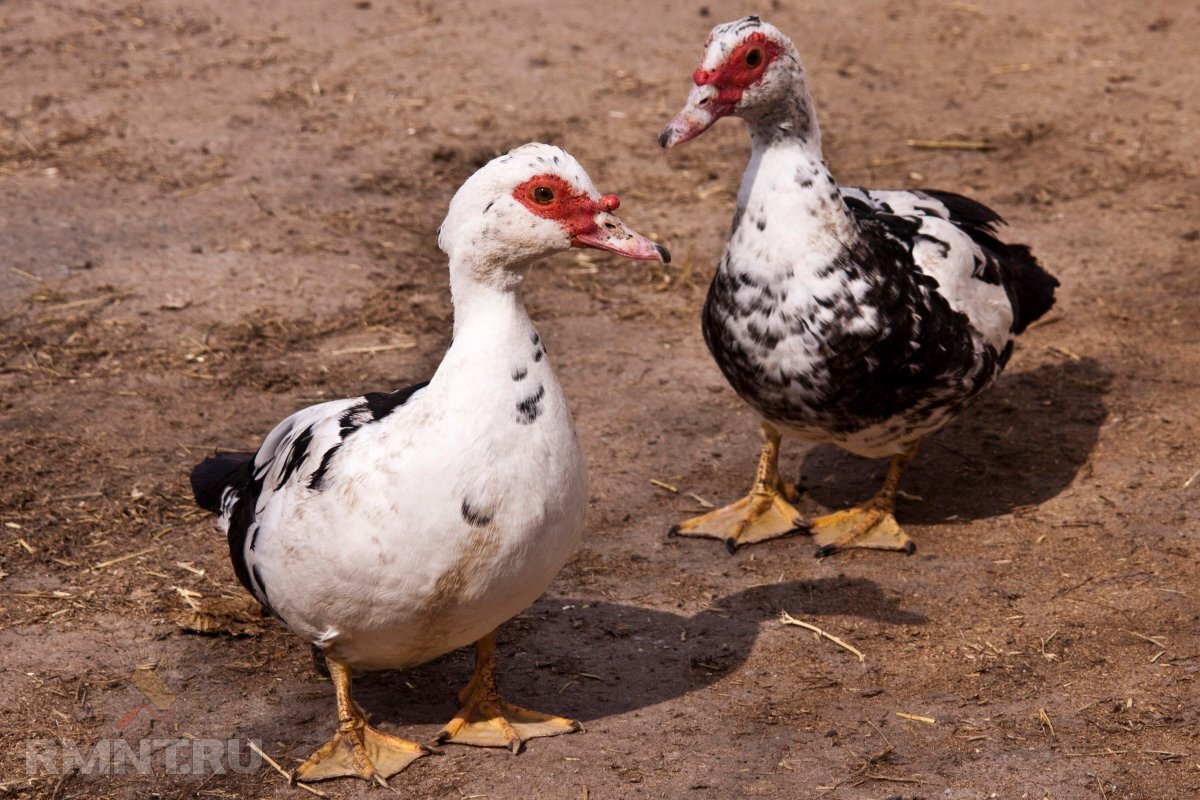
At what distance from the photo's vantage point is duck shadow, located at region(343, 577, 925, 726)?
4.23 m

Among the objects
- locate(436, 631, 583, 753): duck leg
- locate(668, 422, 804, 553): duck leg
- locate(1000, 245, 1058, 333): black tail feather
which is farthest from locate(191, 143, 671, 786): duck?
locate(1000, 245, 1058, 333): black tail feather

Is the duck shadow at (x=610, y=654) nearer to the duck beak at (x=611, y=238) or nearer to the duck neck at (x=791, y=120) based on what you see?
the duck beak at (x=611, y=238)

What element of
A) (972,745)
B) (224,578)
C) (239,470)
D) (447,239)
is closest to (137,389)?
(224,578)

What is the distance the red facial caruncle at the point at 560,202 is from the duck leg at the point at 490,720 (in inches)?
48.6

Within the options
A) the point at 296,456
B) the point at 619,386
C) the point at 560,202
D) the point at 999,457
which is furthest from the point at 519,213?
the point at 999,457

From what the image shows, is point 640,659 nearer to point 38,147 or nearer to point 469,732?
point 469,732

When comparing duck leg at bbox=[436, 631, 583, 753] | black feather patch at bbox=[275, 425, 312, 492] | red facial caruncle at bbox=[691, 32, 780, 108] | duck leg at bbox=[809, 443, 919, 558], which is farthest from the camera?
duck leg at bbox=[809, 443, 919, 558]

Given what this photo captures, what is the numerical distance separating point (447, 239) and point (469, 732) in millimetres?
1427

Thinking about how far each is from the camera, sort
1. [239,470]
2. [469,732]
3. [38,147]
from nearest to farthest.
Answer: [469,732] < [239,470] < [38,147]

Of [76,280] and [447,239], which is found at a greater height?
[447,239]

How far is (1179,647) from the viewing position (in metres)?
4.37

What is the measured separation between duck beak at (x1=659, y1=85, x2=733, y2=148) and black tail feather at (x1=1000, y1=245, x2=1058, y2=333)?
1.38 metres

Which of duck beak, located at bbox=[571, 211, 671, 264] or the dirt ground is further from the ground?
duck beak, located at bbox=[571, 211, 671, 264]

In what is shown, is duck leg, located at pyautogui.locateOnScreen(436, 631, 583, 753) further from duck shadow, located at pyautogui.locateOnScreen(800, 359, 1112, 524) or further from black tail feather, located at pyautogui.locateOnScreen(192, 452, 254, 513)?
duck shadow, located at pyautogui.locateOnScreen(800, 359, 1112, 524)
